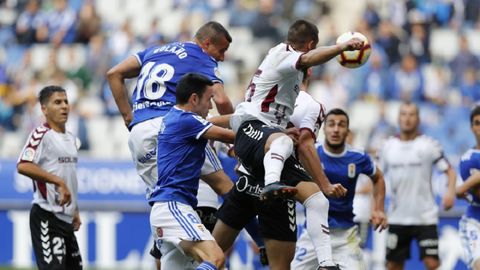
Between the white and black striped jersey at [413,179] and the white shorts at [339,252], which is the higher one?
the white and black striped jersey at [413,179]

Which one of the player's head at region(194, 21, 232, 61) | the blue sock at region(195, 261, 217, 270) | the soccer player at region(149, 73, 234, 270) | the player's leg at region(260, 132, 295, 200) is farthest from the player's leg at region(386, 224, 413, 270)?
the blue sock at region(195, 261, 217, 270)

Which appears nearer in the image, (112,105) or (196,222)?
(196,222)

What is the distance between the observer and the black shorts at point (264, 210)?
11.3 m

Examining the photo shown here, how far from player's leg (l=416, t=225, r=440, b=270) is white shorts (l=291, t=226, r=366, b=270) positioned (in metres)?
2.38

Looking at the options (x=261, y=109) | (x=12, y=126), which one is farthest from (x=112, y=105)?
(x=261, y=109)

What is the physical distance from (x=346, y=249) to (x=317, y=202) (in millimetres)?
2356

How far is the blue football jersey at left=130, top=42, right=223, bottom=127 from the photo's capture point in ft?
38.2

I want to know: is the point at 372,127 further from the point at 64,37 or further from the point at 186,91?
the point at 186,91

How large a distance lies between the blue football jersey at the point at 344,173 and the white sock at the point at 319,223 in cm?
215

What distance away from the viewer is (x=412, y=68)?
22.5m

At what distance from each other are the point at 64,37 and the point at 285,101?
1562cm

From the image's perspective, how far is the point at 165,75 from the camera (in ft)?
38.2

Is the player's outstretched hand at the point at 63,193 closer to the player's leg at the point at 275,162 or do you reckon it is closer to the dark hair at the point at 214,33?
the dark hair at the point at 214,33

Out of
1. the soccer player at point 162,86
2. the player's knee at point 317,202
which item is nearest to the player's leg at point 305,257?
the soccer player at point 162,86
